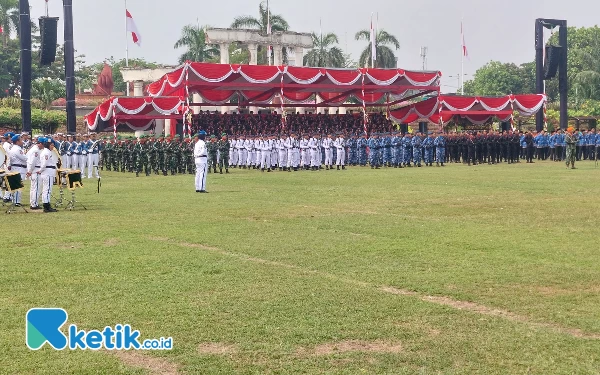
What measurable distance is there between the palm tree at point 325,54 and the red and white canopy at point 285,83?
23.2 meters

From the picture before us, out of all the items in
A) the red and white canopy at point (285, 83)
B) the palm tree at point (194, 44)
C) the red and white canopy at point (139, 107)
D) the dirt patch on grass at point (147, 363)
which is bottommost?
the dirt patch on grass at point (147, 363)

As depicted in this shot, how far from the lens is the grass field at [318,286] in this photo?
21.2ft

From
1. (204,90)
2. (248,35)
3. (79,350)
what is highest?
(248,35)

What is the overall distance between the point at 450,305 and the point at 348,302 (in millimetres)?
1052

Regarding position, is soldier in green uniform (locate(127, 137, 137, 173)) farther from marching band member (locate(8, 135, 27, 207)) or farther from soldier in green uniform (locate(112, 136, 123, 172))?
marching band member (locate(8, 135, 27, 207))

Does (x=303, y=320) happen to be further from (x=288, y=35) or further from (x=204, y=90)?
(x=288, y=35)

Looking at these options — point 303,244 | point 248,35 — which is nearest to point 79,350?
point 303,244

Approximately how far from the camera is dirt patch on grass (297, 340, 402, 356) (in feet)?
21.6

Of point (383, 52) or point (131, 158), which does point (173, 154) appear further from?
point (383, 52)

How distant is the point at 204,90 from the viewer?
1721 inches

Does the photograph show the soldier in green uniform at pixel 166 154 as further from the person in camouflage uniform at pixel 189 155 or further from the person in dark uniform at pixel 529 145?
the person in dark uniform at pixel 529 145

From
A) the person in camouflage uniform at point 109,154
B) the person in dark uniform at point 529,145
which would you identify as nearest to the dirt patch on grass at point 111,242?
the person in camouflage uniform at point 109,154

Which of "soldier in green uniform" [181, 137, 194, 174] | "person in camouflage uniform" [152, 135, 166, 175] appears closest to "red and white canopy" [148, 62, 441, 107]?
"soldier in green uniform" [181, 137, 194, 174]

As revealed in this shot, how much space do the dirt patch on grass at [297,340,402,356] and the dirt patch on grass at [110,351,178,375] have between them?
1078 millimetres
